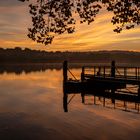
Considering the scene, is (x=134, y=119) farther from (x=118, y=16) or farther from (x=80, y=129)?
(x=118, y=16)

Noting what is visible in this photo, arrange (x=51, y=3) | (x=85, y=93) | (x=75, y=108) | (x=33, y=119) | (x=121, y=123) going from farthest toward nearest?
(x=85, y=93) < (x=75, y=108) < (x=33, y=119) < (x=121, y=123) < (x=51, y=3)

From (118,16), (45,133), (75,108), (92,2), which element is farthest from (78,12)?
(75,108)

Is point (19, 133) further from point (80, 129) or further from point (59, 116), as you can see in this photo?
point (59, 116)

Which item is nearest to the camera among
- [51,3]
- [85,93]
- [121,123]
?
[51,3]

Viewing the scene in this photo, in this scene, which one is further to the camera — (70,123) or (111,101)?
(111,101)

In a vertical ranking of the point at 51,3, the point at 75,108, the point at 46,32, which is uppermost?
the point at 51,3

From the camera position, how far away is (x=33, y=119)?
25.6m

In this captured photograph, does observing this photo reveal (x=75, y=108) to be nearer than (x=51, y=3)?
No

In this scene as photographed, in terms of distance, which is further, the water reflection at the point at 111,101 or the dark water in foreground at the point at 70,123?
the water reflection at the point at 111,101

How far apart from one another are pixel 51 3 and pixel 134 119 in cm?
1202

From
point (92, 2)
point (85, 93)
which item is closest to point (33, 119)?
point (92, 2)

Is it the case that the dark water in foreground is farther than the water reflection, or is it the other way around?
the water reflection

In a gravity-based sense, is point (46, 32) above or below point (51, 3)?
below

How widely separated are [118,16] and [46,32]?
12.2 ft
